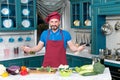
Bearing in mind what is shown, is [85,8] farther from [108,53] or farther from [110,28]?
[108,53]

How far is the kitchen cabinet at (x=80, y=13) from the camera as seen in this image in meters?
4.75

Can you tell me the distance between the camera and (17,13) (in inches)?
177

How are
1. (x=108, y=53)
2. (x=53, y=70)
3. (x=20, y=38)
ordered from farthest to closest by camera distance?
(x=20, y=38), (x=108, y=53), (x=53, y=70)

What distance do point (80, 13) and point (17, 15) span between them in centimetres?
143

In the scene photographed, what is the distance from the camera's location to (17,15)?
4.50 m

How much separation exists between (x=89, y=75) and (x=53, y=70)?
0.36 meters

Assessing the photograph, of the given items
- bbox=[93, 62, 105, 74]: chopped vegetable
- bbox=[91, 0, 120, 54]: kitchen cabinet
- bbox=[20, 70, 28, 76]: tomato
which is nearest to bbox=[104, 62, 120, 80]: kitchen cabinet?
bbox=[91, 0, 120, 54]: kitchen cabinet

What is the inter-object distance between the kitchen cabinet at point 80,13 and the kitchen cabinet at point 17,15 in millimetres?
987

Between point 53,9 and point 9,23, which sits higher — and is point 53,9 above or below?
above

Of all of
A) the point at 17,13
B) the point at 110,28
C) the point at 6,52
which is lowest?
the point at 6,52

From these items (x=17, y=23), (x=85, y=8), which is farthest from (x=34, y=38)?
(x=85, y=8)

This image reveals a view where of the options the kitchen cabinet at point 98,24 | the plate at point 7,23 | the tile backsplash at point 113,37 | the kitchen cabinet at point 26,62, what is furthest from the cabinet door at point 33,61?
the tile backsplash at point 113,37

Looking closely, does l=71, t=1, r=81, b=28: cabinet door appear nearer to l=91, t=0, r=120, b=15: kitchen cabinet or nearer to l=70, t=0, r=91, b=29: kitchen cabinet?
l=70, t=0, r=91, b=29: kitchen cabinet

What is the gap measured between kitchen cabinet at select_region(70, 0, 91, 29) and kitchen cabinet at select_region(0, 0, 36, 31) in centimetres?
99
